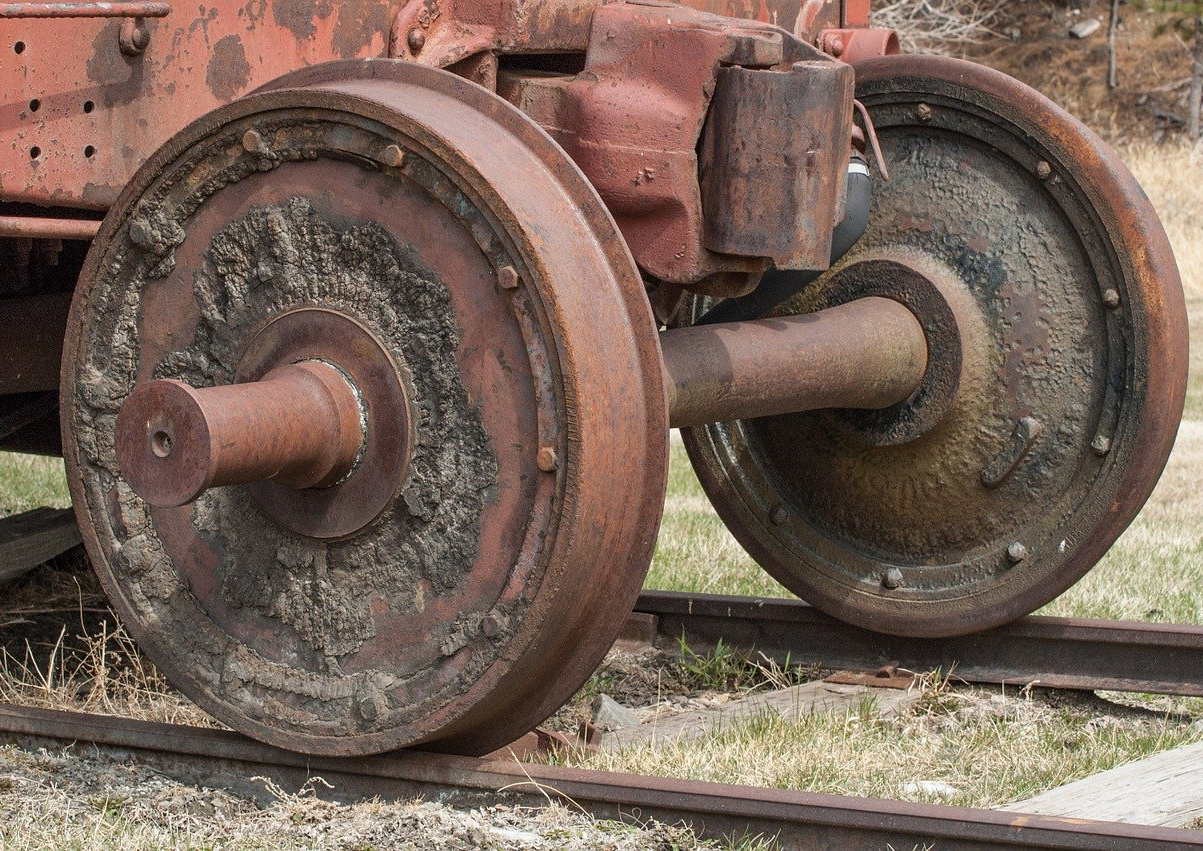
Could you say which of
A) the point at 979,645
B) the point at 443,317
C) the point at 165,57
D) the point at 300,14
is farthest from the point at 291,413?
the point at 979,645

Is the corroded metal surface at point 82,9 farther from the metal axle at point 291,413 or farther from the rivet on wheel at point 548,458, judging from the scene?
the rivet on wheel at point 548,458

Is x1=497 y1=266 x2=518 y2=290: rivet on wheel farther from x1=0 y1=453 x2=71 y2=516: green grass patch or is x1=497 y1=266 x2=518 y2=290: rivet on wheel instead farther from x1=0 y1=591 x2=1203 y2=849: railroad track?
x1=0 y1=453 x2=71 y2=516: green grass patch

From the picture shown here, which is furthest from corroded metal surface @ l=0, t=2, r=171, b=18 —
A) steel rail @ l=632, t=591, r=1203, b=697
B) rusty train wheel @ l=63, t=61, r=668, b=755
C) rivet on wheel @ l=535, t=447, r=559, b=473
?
steel rail @ l=632, t=591, r=1203, b=697

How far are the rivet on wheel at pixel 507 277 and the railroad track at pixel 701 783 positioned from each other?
0.80 m

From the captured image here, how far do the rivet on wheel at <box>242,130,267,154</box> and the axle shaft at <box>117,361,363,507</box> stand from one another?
1.16 ft

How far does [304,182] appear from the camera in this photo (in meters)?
2.63

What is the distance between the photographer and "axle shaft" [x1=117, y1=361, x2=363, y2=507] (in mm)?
2406

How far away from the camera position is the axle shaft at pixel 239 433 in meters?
2.41

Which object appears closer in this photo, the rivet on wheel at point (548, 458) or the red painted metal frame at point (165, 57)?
the rivet on wheel at point (548, 458)

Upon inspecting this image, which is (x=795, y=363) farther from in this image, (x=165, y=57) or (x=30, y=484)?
(x=30, y=484)

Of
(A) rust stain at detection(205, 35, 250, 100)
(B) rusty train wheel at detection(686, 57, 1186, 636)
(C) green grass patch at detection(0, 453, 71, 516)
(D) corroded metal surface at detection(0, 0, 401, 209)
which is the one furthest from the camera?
(C) green grass patch at detection(0, 453, 71, 516)

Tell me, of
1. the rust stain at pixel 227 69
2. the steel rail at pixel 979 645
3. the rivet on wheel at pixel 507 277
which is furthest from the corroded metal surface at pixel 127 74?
the steel rail at pixel 979 645

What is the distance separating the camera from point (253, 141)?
8.55 feet

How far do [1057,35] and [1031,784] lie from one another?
21.1 meters
